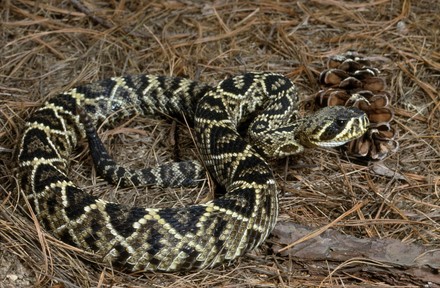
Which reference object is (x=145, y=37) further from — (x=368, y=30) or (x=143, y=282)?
(x=143, y=282)

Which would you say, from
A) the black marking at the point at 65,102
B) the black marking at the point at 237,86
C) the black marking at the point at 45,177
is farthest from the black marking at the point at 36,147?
the black marking at the point at 237,86

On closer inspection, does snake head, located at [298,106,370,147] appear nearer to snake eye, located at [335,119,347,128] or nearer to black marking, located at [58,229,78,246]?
snake eye, located at [335,119,347,128]

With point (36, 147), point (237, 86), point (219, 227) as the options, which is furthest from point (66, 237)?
point (237, 86)

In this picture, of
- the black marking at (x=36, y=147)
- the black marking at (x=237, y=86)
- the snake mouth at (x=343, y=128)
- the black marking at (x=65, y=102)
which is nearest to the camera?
the black marking at (x=36, y=147)

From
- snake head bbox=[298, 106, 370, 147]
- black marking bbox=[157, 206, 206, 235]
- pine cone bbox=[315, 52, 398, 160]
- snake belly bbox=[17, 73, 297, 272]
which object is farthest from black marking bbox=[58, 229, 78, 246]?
pine cone bbox=[315, 52, 398, 160]

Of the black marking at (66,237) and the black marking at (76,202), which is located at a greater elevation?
the black marking at (76,202)

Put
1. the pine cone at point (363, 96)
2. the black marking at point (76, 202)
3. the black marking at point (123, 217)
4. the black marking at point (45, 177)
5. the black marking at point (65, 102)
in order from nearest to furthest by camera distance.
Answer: the black marking at point (123, 217) → the black marking at point (76, 202) → the black marking at point (45, 177) → the pine cone at point (363, 96) → the black marking at point (65, 102)

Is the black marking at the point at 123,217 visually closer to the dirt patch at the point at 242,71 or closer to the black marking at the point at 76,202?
the black marking at the point at 76,202

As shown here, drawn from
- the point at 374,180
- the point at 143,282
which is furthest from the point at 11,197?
the point at 374,180
